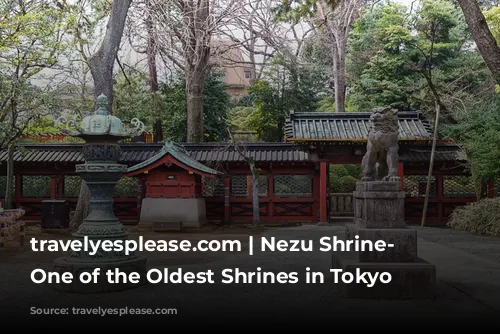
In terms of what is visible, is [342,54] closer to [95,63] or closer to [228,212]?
[228,212]

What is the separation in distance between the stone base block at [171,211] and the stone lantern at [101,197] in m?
10.2

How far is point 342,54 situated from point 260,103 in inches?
222

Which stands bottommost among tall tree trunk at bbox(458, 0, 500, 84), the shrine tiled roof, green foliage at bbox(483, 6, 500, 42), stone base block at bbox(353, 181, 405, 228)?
stone base block at bbox(353, 181, 405, 228)

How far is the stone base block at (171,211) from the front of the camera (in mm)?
18281

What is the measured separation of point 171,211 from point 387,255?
12.3 metres

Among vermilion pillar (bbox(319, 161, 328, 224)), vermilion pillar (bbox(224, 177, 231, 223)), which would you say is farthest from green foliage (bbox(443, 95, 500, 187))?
vermilion pillar (bbox(224, 177, 231, 223))

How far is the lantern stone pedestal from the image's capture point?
674 centimetres

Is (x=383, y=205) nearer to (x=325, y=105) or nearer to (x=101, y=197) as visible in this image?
(x=101, y=197)

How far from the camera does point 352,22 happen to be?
1294 inches

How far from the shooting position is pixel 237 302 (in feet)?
21.9

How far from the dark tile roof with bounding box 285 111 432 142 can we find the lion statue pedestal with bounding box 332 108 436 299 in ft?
36.8

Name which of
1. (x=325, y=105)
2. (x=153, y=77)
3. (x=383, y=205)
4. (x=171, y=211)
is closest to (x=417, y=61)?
(x=325, y=105)

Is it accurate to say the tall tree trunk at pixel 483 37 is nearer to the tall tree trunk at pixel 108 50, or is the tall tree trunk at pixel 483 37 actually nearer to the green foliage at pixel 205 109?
the tall tree trunk at pixel 108 50

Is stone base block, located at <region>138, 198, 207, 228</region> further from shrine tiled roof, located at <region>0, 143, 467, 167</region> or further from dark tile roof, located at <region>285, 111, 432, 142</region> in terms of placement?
dark tile roof, located at <region>285, 111, 432, 142</region>
